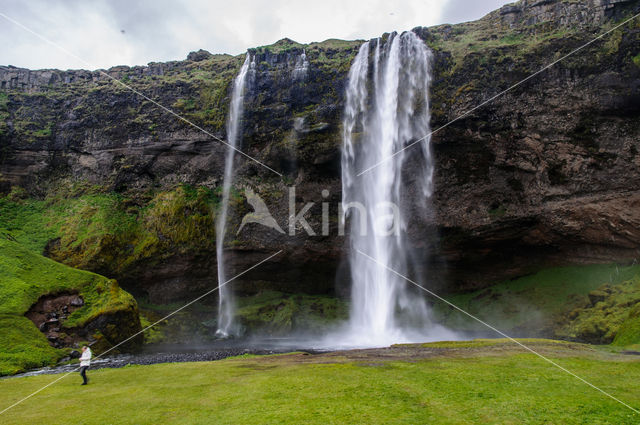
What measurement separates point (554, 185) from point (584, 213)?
2807 mm

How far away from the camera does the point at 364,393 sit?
9.61 meters

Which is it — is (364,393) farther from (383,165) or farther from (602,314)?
(383,165)

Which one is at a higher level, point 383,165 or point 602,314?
point 383,165

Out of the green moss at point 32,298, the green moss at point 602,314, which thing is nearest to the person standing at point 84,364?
the green moss at point 32,298

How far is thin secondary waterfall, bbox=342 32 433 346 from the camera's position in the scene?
1282 inches

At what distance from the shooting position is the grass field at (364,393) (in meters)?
7.97

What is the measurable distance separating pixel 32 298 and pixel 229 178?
18.9 meters

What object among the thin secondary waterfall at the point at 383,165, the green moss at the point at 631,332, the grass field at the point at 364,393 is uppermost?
the thin secondary waterfall at the point at 383,165

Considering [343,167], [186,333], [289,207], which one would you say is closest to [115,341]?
[186,333]

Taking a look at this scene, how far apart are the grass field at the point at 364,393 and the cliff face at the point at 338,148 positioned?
1905 cm

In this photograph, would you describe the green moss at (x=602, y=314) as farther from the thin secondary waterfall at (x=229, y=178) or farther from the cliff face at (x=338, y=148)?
the thin secondary waterfall at (x=229, y=178)

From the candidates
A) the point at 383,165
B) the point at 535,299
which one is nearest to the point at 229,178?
the point at 383,165

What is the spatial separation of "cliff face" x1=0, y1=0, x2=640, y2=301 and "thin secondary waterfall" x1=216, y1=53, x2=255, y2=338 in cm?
91

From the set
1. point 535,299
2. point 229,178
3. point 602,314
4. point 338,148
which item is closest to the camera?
point 602,314
